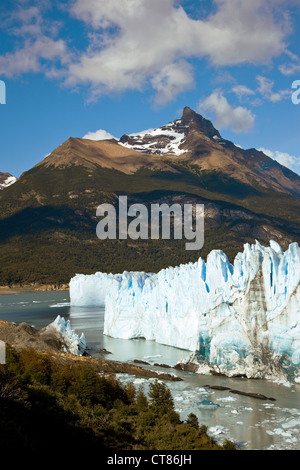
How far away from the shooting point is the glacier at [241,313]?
2102 cm

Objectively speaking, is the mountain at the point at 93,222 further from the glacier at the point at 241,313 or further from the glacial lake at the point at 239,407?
the glacial lake at the point at 239,407

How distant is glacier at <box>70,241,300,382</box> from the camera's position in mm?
21016

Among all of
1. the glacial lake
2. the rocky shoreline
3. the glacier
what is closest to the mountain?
the rocky shoreline

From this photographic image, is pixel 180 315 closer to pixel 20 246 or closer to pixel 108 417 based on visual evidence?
pixel 108 417

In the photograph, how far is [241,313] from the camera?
22.8 meters

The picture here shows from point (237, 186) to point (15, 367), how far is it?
186m

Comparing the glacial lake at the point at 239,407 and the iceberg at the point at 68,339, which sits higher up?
the iceberg at the point at 68,339

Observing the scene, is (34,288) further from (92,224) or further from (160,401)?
(160,401)

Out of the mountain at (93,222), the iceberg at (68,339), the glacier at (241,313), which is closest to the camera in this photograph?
the glacier at (241,313)

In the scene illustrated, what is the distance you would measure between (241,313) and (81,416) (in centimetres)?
1158

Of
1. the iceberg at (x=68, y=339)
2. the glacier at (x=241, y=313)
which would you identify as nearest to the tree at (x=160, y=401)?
the glacier at (x=241, y=313)

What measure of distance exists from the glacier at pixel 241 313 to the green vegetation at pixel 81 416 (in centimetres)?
712
